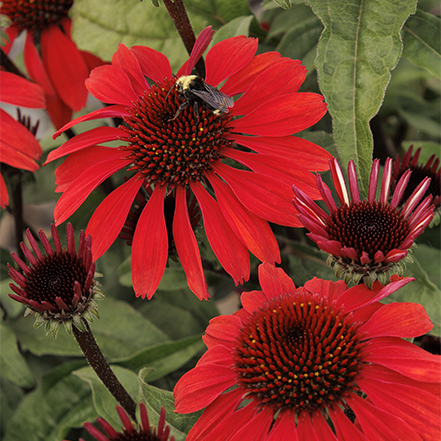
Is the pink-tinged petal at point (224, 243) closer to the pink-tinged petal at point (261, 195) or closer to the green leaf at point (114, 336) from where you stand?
the pink-tinged petal at point (261, 195)

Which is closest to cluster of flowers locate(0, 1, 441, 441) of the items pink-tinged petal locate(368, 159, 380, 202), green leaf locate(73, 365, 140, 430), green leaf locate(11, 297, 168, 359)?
pink-tinged petal locate(368, 159, 380, 202)

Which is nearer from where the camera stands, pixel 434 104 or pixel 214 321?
pixel 214 321

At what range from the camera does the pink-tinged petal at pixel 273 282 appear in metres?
0.48

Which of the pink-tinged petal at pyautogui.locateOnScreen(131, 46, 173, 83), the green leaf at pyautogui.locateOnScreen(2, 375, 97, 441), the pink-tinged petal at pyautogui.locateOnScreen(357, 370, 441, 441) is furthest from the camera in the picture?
the green leaf at pyautogui.locateOnScreen(2, 375, 97, 441)

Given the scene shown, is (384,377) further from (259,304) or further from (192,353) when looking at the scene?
(192,353)

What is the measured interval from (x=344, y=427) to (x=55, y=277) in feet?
0.89

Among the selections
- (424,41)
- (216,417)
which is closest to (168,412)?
(216,417)

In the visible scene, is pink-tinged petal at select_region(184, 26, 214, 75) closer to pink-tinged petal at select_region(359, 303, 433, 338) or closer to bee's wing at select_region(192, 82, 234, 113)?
bee's wing at select_region(192, 82, 234, 113)

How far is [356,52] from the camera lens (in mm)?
518

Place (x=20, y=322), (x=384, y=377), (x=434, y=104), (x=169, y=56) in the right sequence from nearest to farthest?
(x=384, y=377)
(x=169, y=56)
(x=20, y=322)
(x=434, y=104)

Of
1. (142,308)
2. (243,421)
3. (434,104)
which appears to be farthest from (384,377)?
(434,104)

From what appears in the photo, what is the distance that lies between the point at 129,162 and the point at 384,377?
33cm

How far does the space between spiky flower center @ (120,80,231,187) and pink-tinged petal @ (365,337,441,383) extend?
0.25m

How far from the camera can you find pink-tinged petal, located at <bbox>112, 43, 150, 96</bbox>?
58 cm
